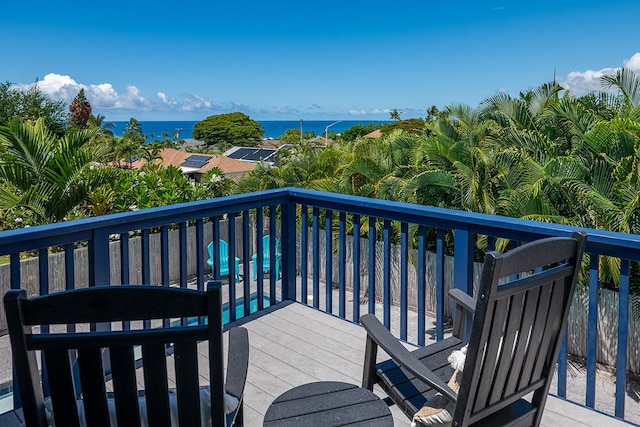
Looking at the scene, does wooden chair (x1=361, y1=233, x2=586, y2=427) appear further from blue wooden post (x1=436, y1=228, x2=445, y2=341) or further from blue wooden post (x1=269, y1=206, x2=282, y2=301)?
blue wooden post (x1=269, y1=206, x2=282, y2=301)

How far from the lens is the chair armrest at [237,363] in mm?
1583

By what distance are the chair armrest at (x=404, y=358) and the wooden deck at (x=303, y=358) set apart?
79 cm

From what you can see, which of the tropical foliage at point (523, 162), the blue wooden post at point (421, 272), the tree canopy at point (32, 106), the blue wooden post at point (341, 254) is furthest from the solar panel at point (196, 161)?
the blue wooden post at point (421, 272)

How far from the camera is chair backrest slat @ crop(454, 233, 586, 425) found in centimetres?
155

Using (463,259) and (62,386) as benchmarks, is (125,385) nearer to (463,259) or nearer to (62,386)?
(62,386)

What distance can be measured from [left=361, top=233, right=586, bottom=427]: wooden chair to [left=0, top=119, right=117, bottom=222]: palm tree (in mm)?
5978

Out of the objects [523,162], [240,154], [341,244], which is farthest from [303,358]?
[240,154]

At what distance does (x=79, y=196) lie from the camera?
7094mm

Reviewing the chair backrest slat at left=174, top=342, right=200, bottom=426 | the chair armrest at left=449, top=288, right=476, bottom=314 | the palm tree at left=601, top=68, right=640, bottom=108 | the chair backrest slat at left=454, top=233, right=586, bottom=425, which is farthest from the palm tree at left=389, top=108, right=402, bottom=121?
the chair backrest slat at left=174, top=342, right=200, bottom=426

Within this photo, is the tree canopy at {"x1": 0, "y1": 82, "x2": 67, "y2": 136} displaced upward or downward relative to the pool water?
upward

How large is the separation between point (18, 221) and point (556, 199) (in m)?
9.51

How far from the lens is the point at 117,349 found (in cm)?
129

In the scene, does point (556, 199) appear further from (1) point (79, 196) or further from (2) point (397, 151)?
(1) point (79, 196)

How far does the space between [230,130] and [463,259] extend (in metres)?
80.4
